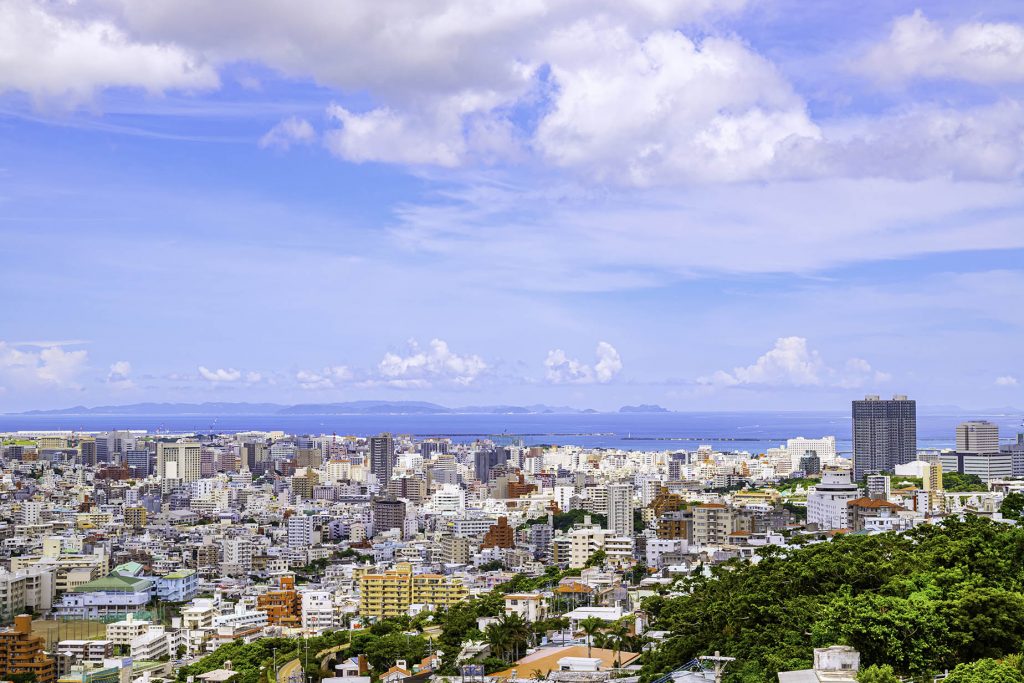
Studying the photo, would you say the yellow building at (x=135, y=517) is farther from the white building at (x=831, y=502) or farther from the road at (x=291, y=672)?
the road at (x=291, y=672)

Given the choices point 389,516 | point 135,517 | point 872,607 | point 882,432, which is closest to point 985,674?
point 872,607

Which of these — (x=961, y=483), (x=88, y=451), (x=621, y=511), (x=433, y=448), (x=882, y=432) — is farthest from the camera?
(x=433, y=448)

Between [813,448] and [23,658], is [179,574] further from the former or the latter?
[813,448]

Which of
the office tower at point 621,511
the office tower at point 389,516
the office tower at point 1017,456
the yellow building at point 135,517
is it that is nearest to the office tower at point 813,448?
the office tower at point 1017,456

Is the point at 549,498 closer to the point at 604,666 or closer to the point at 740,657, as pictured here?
the point at 604,666

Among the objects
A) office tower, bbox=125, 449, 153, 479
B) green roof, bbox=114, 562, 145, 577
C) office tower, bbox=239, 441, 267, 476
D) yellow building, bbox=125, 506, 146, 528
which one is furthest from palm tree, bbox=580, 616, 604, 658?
office tower, bbox=239, 441, 267, 476

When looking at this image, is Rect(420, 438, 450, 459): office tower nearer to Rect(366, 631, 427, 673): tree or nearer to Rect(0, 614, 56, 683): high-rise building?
Rect(0, 614, 56, 683): high-rise building

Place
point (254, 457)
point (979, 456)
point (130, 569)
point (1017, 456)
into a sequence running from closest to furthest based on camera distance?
point (130, 569) → point (979, 456) → point (1017, 456) → point (254, 457)

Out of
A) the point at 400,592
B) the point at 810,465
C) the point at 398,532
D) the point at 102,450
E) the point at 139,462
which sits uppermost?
the point at 810,465
